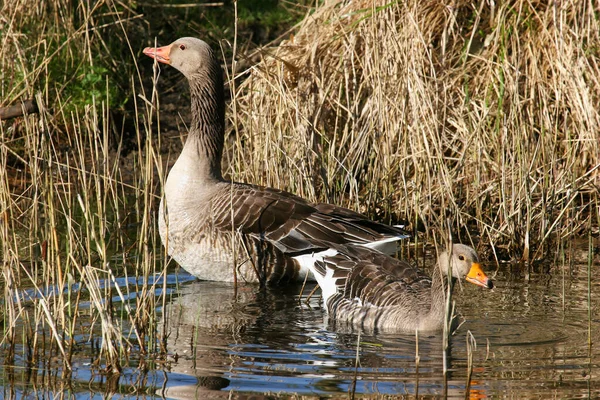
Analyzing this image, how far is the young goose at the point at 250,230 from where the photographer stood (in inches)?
331

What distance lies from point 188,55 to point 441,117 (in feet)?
9.31

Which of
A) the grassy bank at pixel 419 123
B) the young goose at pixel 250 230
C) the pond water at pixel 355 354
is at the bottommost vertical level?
the pond water at pixel 355 354

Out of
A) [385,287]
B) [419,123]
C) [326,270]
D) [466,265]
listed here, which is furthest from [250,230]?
[466,265]

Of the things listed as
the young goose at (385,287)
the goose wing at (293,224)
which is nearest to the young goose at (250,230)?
the goose wing at (293,224)

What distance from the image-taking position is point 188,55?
30.2ft

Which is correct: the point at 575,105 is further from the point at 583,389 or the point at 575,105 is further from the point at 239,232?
the point at 583,389

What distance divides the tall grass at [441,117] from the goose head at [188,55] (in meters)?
0.45

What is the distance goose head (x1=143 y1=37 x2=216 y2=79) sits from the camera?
916 cm

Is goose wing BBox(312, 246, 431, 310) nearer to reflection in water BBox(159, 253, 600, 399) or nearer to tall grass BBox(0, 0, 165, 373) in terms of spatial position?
reflection in water BBox(159, 253, 600, 399)

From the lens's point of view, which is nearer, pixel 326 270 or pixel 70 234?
pixel 70 234

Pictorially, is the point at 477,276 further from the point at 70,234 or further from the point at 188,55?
the point at 188,55

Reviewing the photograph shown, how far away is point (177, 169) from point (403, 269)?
2.51m

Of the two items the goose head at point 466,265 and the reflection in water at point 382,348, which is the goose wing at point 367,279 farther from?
the goose head at point 466,265

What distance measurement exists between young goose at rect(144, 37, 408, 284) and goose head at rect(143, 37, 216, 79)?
276 mm
